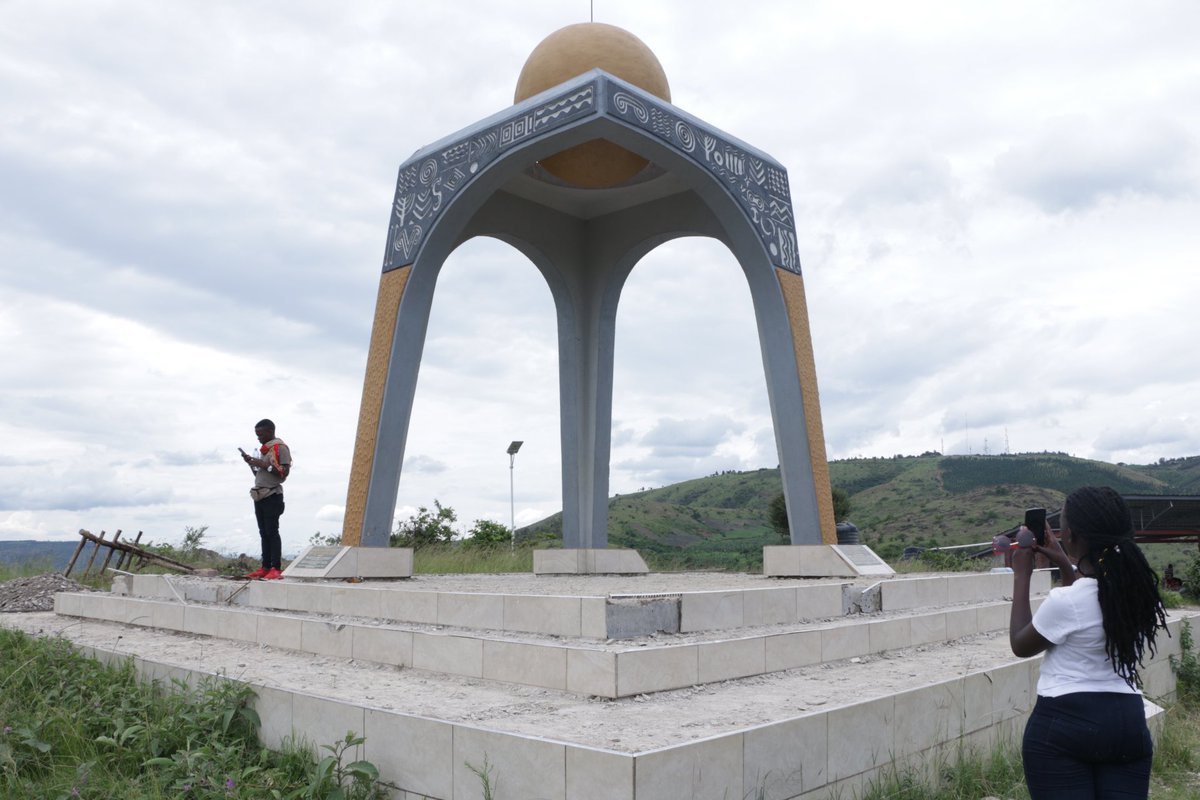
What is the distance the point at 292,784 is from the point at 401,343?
5.78m

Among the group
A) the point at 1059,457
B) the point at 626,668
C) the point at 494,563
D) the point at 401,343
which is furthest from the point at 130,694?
the point at 1059,457

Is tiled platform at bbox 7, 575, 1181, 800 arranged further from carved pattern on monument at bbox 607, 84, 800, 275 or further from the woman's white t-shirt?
carved pattern on monument at bbox 607, 84, 800, 275

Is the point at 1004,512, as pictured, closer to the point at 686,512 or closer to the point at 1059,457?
the point at 686,512

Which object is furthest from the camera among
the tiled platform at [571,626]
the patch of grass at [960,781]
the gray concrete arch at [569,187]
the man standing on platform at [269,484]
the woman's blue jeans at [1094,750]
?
the gray concrete arch at [569,187]

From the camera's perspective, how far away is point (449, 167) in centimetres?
920

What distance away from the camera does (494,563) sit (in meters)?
12.4

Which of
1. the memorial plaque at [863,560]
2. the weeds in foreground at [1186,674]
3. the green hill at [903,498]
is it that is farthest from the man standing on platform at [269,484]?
the green hill at [903,498]

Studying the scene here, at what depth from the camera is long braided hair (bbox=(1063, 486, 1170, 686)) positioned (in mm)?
2492

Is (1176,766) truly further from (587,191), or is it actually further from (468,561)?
(468,561)

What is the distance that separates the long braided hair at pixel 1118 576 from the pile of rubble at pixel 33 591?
10.1 metres

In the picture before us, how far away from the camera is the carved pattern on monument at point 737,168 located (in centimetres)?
855

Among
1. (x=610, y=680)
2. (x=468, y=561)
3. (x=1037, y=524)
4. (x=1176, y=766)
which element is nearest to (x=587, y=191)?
(x=468, y=561)

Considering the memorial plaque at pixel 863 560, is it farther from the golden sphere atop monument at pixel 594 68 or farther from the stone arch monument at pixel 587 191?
the golden sphere atop monument at pixel 594 68

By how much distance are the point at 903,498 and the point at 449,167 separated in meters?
36.7
